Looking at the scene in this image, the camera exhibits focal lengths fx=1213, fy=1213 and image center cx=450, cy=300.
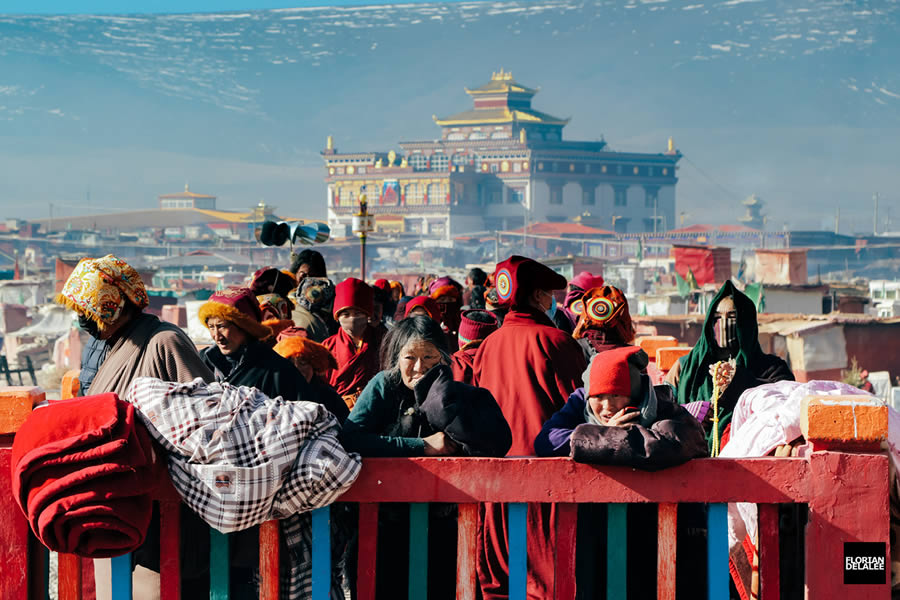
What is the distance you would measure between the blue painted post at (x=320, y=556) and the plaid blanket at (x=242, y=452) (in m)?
0.04

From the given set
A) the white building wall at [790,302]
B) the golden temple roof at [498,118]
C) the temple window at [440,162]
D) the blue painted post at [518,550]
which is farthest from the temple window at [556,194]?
the blue painted post at [518,550]

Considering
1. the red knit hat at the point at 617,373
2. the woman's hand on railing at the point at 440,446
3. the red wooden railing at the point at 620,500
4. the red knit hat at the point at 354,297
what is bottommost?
the red wooden railing at the point at 620,500

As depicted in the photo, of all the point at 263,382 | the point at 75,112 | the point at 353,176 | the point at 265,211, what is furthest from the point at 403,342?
the point at 75,112

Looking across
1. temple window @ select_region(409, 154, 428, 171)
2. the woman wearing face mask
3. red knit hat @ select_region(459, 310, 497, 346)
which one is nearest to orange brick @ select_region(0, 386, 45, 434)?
the woman wearing face mask

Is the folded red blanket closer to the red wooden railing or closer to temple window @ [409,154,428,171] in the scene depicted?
the red wooden railing

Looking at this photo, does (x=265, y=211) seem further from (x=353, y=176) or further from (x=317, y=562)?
(x=317, y=562)

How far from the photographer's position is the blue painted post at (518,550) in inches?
107

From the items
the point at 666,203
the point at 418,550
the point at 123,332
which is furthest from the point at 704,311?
the point at 666,203

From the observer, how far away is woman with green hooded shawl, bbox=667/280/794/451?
4070 mm

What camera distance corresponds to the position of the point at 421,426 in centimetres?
313

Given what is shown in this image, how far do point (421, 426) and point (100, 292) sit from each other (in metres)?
1.06

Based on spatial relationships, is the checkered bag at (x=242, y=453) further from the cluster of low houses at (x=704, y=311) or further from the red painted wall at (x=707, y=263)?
the red painted wall at (x=707, y=263)

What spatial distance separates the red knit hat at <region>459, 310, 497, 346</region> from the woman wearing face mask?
386 millimetres

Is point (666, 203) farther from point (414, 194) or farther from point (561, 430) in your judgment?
A: point (561, 430)
